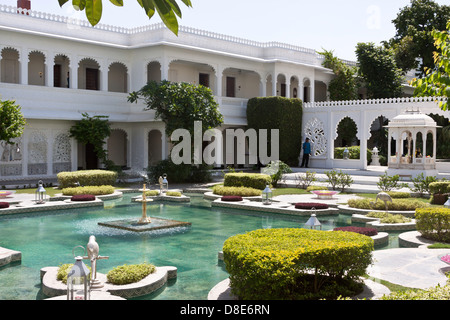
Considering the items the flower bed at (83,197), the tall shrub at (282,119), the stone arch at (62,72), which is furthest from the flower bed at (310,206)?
the stone arch at (62,72)

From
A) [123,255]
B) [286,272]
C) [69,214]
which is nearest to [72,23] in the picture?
[69,214]

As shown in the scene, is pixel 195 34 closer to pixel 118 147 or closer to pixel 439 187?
pixel 118 147

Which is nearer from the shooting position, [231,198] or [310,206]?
[310,206]

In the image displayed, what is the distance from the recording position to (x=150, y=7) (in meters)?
2.17

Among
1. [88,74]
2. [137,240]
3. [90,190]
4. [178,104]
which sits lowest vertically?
[137,240]

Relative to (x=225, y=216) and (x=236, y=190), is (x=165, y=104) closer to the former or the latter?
(x=236, y=190)

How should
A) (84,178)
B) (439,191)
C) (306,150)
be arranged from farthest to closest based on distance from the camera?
(306,150) → (84,178) → (439,191)

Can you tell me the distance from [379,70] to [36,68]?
20.6 metres

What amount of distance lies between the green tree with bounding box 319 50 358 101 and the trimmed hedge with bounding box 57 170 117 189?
17.5m

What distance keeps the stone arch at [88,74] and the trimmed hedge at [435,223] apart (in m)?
18.7

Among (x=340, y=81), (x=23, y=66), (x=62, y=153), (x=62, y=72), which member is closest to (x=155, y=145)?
(x=62, y=153)

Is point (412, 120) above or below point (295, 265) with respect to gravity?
above

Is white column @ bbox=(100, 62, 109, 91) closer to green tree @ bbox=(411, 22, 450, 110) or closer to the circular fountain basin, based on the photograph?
the circular fountain basin

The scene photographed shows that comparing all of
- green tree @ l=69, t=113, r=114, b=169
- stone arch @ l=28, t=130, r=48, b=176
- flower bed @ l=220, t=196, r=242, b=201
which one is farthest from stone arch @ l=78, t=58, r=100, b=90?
flower bed @ l=220, t=196, r=242, b=201
